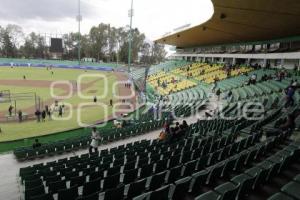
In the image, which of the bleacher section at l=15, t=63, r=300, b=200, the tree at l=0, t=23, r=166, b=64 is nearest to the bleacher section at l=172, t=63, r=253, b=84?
the bleacher section at l=15, t=63, r=300, b=200

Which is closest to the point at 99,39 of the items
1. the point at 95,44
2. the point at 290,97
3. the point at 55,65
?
the point at 95,44

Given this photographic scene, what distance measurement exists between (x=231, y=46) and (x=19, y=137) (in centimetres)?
3665

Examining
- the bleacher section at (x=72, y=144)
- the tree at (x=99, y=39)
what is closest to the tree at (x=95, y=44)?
the tree at (x=99, y=39)

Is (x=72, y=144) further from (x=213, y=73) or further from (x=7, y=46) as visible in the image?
(x=7, y=46)

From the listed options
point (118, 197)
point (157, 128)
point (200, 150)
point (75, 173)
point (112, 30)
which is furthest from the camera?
point (112, 30)

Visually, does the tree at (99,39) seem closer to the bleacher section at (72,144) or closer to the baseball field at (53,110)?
the baseball field at (53,110)

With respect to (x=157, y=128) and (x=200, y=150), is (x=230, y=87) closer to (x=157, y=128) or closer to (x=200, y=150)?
(x=157, y=128)

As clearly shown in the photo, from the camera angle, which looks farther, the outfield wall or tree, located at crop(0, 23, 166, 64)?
tree, located at crop(0, 23, 166, 64)

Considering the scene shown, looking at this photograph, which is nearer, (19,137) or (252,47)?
(19,137)

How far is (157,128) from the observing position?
20.7 meters

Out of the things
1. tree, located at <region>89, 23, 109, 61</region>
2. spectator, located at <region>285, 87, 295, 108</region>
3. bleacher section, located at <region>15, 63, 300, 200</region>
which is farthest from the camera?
tree, located at <region>89, 23, 109, 61</region>

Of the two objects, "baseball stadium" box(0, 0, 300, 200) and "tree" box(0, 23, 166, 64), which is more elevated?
"tree" box(0, 23, 166, 64)

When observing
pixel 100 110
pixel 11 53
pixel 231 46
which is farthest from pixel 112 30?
pixel 100 110

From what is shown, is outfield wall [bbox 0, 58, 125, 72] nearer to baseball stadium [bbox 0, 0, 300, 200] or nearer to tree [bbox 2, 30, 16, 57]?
tree [bbox 2, 30, 16, 57]
